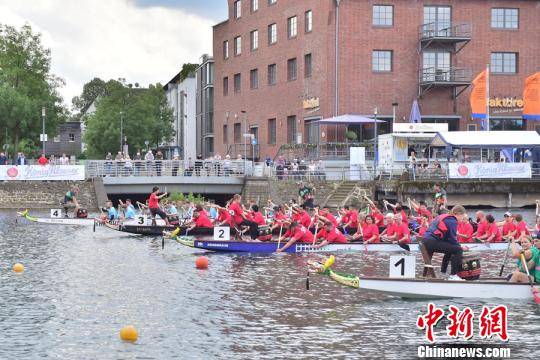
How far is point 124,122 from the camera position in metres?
104

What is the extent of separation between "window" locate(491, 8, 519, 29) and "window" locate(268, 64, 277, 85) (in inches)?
720

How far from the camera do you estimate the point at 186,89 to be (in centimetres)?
11106

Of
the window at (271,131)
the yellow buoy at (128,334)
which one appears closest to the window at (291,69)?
the window at (271,131)

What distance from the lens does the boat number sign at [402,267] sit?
1975 centimetres

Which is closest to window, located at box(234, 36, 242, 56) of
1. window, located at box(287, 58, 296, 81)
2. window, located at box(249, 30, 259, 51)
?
window, located at box(249, 30, 259, 51)

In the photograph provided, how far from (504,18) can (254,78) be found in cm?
2266

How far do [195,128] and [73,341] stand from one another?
88.8 metres

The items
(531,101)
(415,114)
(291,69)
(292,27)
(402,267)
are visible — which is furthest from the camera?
(291,69)

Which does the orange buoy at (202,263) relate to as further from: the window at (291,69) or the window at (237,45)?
the window at (237,45)

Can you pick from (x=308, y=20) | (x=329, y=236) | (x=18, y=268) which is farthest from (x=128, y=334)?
(x=308, y=20)

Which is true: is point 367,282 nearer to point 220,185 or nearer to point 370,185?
point 370,185

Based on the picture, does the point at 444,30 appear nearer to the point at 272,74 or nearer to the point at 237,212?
the point at 272,74

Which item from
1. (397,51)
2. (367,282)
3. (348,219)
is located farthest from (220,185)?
(367,282)

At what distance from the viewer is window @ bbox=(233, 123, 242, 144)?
76.8m
